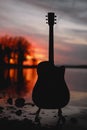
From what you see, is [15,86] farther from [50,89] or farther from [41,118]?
[50,89]

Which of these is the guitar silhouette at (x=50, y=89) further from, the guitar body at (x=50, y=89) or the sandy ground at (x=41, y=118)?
the sandy ground at (x=41, y=118)

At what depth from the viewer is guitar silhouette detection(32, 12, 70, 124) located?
988 centimetres

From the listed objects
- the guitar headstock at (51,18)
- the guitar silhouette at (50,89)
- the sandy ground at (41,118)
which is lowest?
the sandy ground at (41,118)

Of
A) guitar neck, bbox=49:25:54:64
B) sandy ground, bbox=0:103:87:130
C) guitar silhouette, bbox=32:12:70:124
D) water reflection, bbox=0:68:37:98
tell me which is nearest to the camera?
sandy ground, bbox=0:103:87:130

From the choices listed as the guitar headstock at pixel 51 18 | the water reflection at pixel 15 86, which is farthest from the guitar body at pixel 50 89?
the water reflection at pixel 15 86

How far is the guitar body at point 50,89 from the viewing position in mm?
9883

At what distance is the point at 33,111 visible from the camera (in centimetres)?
1130

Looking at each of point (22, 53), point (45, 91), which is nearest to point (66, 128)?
point (45, 91)

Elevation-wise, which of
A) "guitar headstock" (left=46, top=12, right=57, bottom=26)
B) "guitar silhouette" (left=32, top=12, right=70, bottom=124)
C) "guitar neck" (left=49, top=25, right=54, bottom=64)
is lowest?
"guitar silhouette" (left=32, top=12, right=70, bottom=124)

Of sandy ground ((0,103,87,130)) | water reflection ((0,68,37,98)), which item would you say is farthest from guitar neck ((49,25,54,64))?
water reflection ((0,68,37,98))

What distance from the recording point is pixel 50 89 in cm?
1003

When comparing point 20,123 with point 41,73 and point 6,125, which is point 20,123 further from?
point 41,73

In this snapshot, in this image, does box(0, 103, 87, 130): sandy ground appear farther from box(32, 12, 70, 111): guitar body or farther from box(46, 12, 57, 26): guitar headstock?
box(46, 12, 57, 26): guitar headstock

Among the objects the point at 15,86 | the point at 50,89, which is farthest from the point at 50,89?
the point at 15,86
